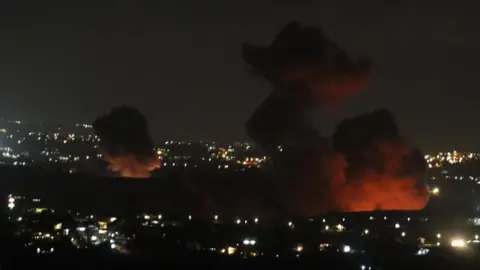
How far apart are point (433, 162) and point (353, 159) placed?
5971cm

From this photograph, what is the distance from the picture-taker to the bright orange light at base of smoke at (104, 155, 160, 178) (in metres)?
67.1

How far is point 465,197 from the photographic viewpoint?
56.2m

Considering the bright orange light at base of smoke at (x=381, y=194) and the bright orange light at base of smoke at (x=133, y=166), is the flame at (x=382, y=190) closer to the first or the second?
the bright orange light at base of smoke at (x=381, y=194)

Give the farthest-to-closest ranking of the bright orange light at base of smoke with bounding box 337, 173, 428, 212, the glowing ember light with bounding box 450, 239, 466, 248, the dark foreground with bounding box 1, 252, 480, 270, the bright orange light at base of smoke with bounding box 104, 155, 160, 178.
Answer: the bright orange light at base of smoke with bounding box 104, 155, 160, 178 → the bright orange light at base of smoke with bounding box 337, 173, 428, 212 → the glowing ember light with bounding box 450, 239, 466, 248 → the dark foreground with bounding box 1, 252, 480, 270

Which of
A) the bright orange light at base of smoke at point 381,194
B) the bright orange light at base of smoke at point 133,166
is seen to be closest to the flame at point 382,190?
the bright orange light at base of smoke at point 381,194

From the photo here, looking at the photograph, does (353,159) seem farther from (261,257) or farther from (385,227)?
(261,257)

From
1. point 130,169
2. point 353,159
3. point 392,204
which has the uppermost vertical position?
point 130,169

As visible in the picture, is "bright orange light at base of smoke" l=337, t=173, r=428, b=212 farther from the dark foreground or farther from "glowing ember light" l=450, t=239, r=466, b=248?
the dark foreground

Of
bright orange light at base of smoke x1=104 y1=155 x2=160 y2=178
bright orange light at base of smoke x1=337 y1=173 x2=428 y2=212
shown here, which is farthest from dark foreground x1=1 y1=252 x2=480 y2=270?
bright orange light at base of smoke x1=104 y1=155 x2=160 y2=178

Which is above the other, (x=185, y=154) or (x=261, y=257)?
(x=185, y=154)

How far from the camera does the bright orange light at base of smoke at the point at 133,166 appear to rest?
6706 cm

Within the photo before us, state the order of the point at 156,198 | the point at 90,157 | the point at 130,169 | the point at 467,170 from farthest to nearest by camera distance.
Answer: the point at 467,170 → the point at 90,157 → the point at 130,169 → the point at 156,198

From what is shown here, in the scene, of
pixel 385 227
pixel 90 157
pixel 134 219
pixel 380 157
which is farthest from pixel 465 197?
pixel 90 157

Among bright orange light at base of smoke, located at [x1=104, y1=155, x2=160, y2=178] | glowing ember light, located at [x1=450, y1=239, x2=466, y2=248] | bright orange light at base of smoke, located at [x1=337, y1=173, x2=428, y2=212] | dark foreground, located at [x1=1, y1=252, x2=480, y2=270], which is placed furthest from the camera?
bright orange light at base of smoke, located at [x1=104, y1=155, x2=160, y2=178]
